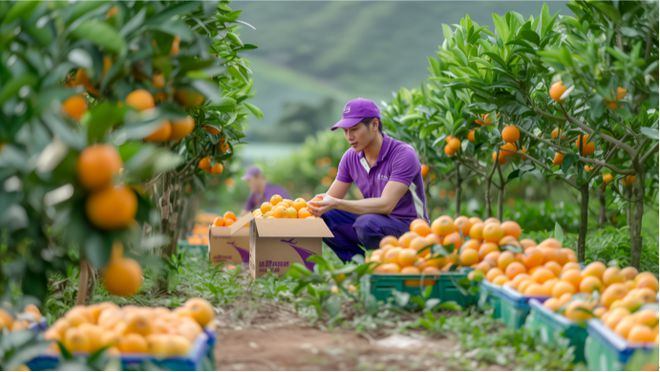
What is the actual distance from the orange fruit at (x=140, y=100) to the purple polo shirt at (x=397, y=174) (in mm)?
2982

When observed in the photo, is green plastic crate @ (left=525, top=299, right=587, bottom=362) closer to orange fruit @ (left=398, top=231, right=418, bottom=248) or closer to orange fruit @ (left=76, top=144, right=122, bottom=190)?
orange fruit @ (left=398, top=231, right=418, bottom=248)

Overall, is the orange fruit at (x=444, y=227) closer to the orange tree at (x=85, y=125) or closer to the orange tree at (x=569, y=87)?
the orange tree at (x=569, y=87)

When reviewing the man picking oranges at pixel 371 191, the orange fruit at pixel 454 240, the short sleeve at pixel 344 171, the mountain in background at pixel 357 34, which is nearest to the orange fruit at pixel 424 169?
the short sleeve at pixel 344 171

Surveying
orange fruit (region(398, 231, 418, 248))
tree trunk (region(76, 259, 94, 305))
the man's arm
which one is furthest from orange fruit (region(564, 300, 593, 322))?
the man's arm

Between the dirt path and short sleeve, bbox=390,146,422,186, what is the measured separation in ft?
6.28

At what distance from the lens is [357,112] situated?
19.4ft

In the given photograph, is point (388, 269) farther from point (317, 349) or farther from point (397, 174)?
point (397, 174)

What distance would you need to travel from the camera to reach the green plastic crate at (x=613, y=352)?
2.89m

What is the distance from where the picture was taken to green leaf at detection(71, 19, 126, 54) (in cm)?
291

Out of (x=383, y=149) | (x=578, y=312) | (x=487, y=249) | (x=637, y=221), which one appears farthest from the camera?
(x=383, y=149)

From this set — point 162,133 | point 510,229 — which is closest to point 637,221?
point 510,229

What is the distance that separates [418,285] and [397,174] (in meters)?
1.70

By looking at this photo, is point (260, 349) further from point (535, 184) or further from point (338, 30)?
point (338, 30)

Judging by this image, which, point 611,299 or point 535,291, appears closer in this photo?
point 611,299
